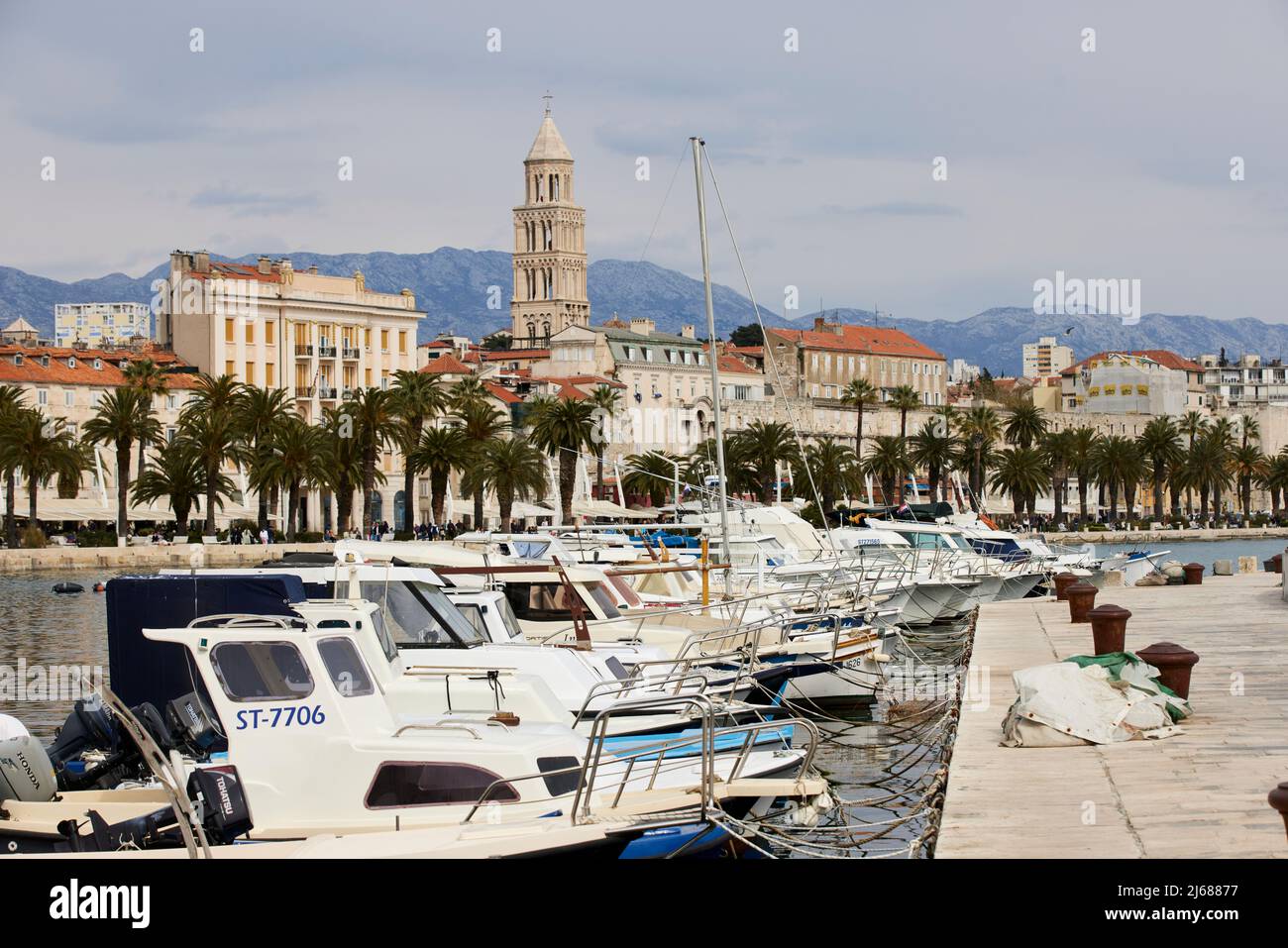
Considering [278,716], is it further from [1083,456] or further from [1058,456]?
[1083,456]

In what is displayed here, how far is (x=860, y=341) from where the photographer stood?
7338 inches

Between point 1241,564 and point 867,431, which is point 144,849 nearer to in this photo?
point 1241,564

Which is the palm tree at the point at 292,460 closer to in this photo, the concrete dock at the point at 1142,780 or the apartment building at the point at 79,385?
the apartment building at the point at 79,385

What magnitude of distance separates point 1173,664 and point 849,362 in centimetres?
16247

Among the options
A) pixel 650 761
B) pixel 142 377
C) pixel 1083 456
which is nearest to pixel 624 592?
pixel 650 761

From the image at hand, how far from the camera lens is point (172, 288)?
394 ft

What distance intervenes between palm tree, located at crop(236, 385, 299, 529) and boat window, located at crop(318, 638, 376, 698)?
73.9 meters

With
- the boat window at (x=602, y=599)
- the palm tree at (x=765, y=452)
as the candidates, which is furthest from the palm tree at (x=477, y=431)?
the boat window at (x=602, y=599)

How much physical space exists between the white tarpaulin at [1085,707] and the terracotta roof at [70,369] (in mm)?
95175

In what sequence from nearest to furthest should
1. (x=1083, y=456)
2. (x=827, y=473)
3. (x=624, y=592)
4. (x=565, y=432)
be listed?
(x=624, y=592) → (x=565, y=432) → (x=827, y=473) → (x=1083, y=456)

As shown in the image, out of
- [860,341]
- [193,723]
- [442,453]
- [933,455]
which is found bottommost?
[193,723]

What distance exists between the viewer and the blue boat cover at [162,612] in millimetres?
20078
